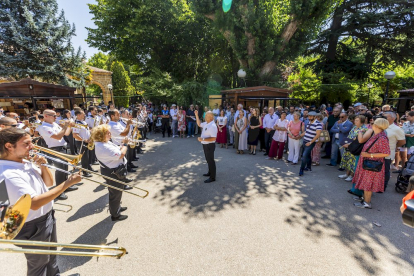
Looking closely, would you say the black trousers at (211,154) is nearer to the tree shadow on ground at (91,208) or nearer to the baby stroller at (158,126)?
the tree shadow on ground at (91,208)

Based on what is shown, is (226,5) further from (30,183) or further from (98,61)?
(98,61)

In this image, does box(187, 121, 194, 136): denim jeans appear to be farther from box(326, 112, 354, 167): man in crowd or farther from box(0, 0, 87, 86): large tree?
box(0, 0, 87, 86): large tree

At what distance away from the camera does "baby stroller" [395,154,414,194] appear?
15.5 ft

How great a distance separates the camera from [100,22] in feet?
54.5

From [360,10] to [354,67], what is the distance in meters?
4.27

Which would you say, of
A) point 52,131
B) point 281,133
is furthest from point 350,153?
point 52,131

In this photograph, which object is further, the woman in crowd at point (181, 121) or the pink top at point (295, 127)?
the woman in crowd at point (181, 121)

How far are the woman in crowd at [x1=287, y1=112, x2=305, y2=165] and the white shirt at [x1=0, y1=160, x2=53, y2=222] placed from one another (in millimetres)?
6764

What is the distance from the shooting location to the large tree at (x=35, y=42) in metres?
14.2

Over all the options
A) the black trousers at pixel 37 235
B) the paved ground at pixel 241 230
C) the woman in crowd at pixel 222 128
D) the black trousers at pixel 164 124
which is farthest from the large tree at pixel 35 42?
the black trousers at pixel 37 235

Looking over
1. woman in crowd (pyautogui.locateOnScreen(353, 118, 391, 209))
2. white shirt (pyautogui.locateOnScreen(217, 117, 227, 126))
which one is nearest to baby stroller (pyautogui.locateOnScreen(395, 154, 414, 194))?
woman in crowd (pyautogui.locateOnScreen(353, 118, 391, 209))

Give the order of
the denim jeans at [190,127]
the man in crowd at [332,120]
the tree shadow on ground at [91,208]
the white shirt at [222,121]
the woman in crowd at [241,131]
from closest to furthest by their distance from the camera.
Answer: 1. the tree shadow on ground at [91,208]
2. the man in crowd at [332,120]
3. the woman in crowd at [241,131]
4. the white shirt at [222,121]
5. the denim jeans at [190,127]

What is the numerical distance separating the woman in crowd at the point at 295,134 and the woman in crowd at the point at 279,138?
1.14 ft

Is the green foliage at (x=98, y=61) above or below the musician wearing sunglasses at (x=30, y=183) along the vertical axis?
above
